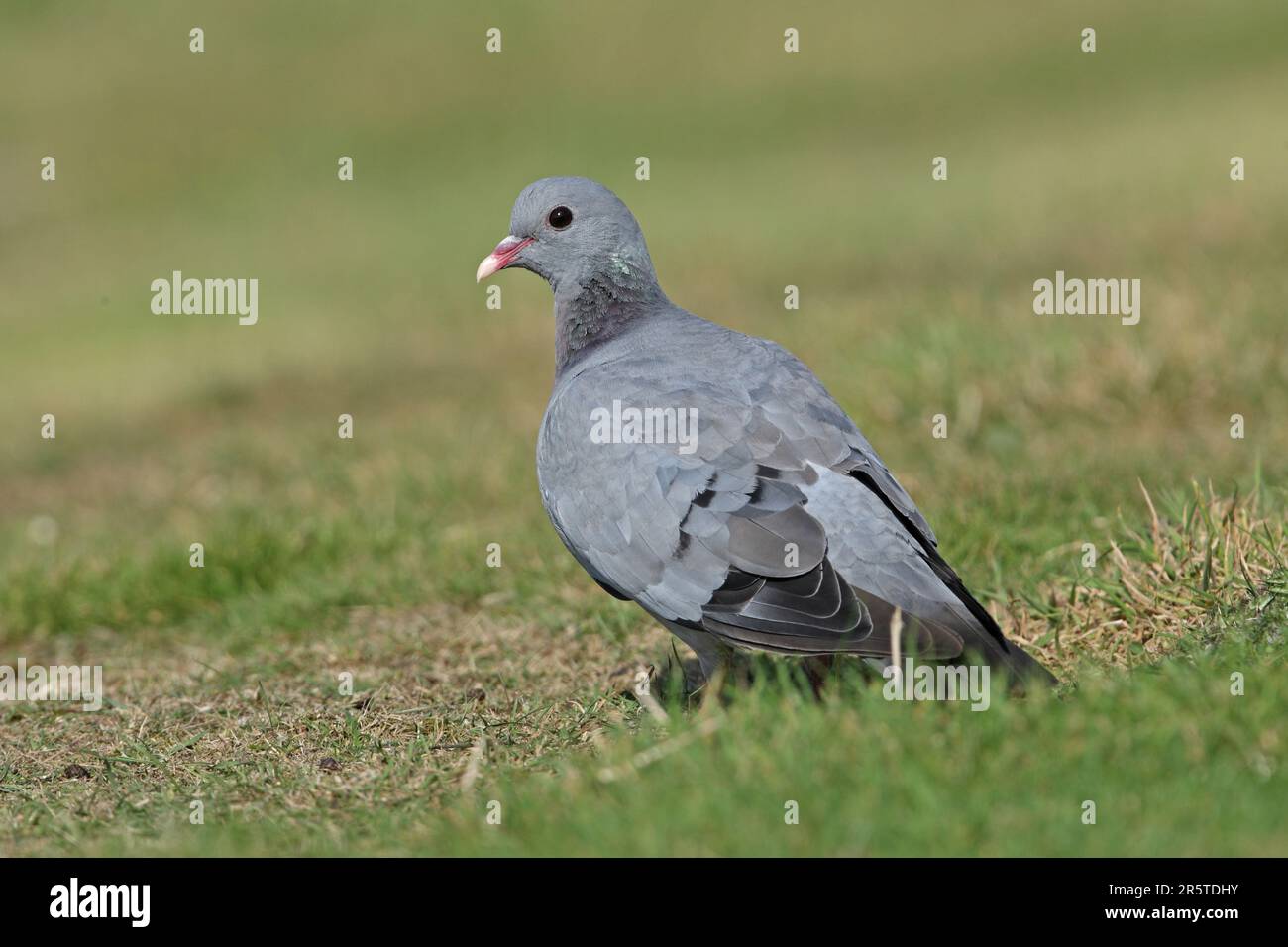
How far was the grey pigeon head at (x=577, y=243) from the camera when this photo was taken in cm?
559

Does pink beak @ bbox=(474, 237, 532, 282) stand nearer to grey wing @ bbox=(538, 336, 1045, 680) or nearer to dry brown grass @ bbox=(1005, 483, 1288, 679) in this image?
grey wing @ bbox=(538, 336, 1045, 680)

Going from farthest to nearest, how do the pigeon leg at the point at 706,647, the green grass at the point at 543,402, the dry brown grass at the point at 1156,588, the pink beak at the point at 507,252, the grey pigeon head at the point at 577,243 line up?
the pink beak at the point at 507,252 < the grey pigeon head at the point at 577,243 < the dry brown grass at the point at 1156,588 < the pigeon leg at the point at 706,647 < the green grass at the point at 543,402

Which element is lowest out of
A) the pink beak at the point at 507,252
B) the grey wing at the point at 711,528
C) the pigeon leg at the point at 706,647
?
the pigeon leg at the point at 706,647

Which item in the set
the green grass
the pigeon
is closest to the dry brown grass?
the green grass

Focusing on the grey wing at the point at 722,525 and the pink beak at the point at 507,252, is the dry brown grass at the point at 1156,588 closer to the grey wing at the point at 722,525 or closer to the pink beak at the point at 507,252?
the grey wing at the point at 722,525

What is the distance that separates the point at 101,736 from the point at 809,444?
2.62 metres

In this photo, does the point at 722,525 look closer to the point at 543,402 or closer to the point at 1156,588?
the point at 1156,588

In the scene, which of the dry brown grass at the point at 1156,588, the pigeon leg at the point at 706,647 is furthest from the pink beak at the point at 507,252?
the dry brown grass at the point at 1156,588

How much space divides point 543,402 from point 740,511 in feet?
21.8

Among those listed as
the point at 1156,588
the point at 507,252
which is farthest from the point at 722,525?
the point at 507,252

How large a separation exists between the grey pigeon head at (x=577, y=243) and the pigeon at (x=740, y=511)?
1.09ft

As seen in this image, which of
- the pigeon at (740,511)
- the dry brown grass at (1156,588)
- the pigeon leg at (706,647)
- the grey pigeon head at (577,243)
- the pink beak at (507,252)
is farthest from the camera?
the pink beak at (507,252)

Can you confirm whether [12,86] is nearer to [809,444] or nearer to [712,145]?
[712,145]

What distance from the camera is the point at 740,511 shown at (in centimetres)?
441
